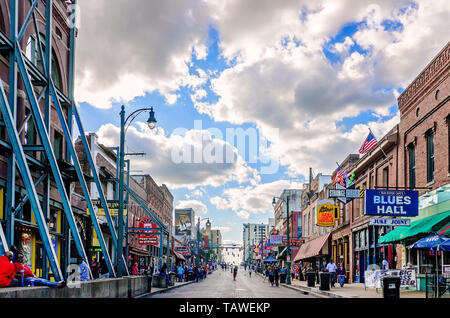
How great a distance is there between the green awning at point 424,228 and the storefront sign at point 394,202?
0.81 m

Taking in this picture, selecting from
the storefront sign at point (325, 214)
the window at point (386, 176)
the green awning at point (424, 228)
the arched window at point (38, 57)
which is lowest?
the green awning at point (424, 228)

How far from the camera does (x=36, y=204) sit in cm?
1667

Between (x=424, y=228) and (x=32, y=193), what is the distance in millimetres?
16223

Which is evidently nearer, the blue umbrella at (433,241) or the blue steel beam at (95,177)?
the blue umbrella at (433,241)

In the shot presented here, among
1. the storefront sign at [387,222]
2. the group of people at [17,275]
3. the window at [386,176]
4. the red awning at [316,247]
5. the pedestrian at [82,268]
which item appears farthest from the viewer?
the red awning at [316,247]

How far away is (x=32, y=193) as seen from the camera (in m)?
16.8

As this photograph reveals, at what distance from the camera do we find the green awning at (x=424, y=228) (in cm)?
2301

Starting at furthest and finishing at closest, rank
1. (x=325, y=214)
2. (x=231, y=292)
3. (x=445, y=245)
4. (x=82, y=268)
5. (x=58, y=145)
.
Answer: (x=325, y=214) < (x=231, y=292) < (x=58, y=145) < (x=445, y=245) < (x=82, y=268)

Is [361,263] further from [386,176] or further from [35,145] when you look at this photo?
[35,145]

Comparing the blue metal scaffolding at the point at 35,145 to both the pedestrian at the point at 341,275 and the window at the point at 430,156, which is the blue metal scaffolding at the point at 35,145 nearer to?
the window at the point at 430,156

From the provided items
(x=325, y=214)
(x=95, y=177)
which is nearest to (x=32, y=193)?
(x=95, y=177)

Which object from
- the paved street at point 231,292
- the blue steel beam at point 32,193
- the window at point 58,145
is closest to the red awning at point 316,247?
the paved street at point 231,292

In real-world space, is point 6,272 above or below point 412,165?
below
